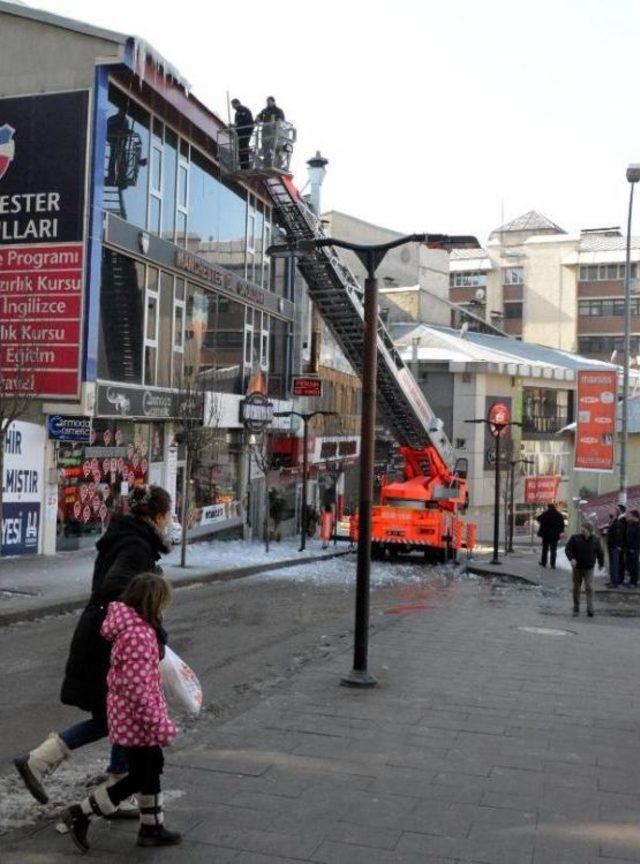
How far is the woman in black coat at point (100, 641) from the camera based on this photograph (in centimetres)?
507

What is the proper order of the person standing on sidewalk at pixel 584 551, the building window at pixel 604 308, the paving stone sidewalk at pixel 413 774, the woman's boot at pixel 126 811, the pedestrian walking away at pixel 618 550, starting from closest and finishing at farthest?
the paving stone sidewalk at pixel 413 774
the woman's boot at pixel 126 811
the person standing on sidewalk at pixel 584 551
the pedestrian walking away at pixel 618 550
the building window at pixel 604 308

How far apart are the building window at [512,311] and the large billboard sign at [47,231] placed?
64.2 meters

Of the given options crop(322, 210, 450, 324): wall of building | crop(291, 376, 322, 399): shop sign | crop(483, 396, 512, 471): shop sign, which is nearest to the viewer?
crop(291, 376, 322, 399): shop sign

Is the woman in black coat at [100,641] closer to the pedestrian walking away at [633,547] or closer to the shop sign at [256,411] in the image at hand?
the pedestrian walking away at [633,547]

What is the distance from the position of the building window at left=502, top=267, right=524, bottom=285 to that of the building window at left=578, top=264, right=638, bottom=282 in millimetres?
4940

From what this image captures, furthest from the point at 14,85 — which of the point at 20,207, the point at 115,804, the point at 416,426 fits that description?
the point at 115,804

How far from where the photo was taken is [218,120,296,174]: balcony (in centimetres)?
2192

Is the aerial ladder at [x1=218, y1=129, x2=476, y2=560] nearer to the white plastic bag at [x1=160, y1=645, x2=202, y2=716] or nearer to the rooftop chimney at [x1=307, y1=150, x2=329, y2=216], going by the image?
the rooftop chimney at [x1=307, y1=150, x2=329, y2=216]

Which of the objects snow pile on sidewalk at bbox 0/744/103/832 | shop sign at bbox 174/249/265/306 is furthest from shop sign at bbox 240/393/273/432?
snow pile on sidewalk at bbox 0/744/103/832

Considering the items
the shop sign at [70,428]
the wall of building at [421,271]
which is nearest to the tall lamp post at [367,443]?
the shop sign at [70,428]

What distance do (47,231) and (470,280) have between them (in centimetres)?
6472

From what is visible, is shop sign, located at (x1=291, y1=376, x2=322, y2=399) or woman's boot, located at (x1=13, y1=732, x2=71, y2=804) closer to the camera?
woman's boot, located at (x1=13, y1=732, x2=71, y2=804)

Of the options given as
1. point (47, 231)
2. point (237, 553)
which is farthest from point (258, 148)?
point (237, 553)

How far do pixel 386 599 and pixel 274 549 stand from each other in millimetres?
9850
